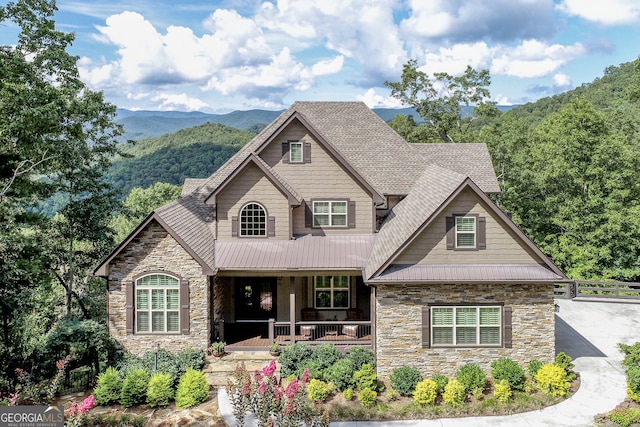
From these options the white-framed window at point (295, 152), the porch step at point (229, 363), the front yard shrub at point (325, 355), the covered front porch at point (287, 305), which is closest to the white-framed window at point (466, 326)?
the front yard shrub at point (325, 355)

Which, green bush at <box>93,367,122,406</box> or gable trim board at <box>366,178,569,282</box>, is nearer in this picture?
green bush at <box>93,367,122,406</box>

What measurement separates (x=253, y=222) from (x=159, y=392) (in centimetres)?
745

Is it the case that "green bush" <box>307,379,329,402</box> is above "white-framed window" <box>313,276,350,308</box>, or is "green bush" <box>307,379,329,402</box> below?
below

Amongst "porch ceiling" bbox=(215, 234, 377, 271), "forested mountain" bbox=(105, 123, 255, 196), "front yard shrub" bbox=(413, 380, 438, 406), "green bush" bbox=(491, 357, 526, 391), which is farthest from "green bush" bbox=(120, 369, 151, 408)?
"forested mountain" bbox=(105, 123, 255, 196)

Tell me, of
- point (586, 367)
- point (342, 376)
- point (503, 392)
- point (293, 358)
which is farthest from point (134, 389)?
point (586, 367)

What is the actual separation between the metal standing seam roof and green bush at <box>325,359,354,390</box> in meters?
2.94

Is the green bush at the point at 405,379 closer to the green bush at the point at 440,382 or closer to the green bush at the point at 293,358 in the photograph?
the green bush at the point at 440,382

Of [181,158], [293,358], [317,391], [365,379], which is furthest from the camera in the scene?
[181,158]

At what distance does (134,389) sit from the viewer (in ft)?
46.5

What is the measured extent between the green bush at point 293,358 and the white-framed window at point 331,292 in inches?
146

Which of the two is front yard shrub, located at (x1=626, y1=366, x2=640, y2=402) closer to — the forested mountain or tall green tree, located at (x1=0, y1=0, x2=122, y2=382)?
tall green tree, located at (x1=0, y1=0, x2=122, y2=382)

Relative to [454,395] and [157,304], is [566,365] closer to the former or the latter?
[454,395]

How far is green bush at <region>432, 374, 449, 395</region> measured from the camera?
47.5 feet

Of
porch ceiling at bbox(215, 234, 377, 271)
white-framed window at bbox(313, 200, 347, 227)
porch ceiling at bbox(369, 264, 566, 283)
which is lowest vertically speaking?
porch ceiling at bbox(369, 264, 566, 283)
